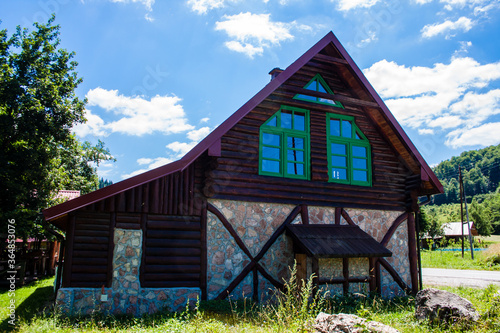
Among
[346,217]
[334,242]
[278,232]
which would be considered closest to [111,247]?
[278,232]

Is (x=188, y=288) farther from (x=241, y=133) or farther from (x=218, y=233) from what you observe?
(x=241, y=133)

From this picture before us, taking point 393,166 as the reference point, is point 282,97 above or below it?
above

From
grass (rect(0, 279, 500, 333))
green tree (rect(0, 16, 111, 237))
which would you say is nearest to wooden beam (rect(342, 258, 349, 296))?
grass (rect(0, 279, 500, 333))

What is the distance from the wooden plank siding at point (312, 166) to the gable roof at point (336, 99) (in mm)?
298

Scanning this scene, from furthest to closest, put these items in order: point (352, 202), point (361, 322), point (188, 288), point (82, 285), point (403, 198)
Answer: point (403, 198)
point (352, 202)
point (188, 288)
point (82, 285)
point (361, 322)

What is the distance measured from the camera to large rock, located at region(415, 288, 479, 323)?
23.9 feet

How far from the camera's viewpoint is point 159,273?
31.8 ft

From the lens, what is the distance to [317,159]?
1203cm

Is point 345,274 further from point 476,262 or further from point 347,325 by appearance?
point 476,262

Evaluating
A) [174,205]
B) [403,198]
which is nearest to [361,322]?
[174,205]

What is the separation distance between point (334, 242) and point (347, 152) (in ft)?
11.1

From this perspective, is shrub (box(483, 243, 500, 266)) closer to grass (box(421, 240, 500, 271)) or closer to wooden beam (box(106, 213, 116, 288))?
grass (box(421, 240, 500, 271))

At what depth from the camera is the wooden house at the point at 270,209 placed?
937 centimetres

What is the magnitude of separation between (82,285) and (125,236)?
1451 mm
